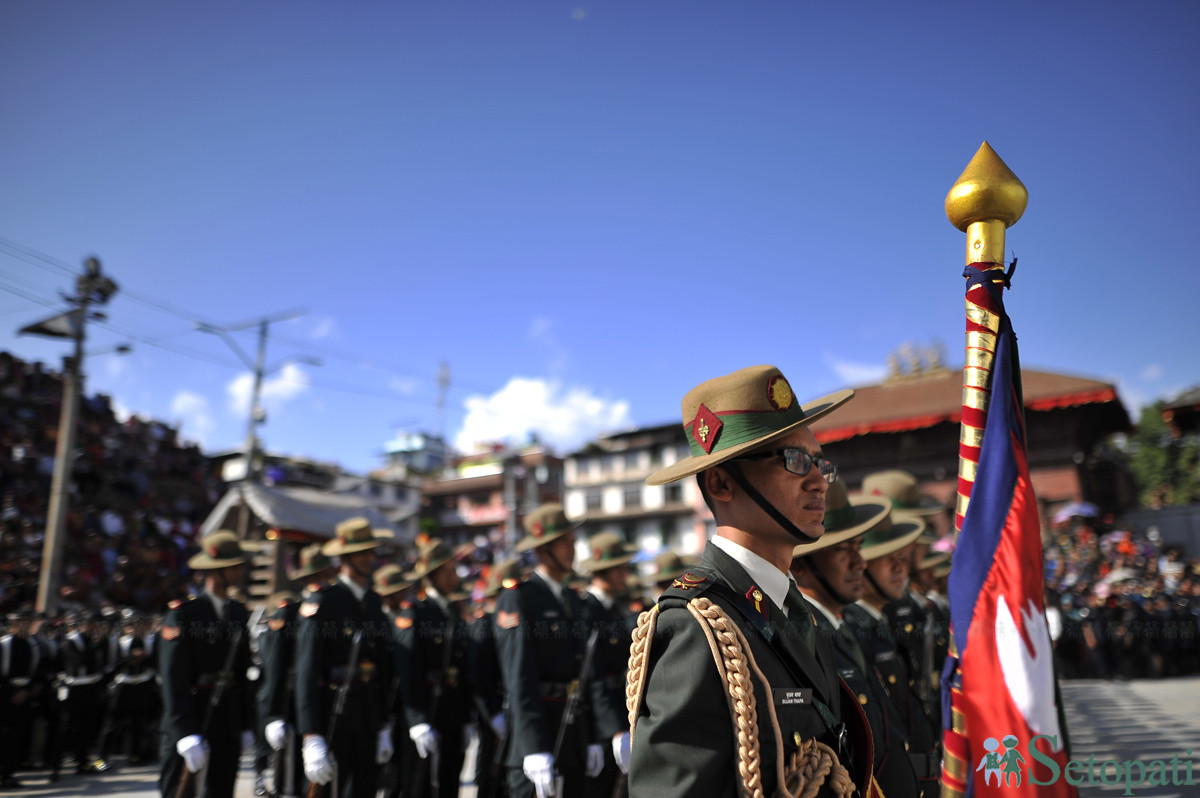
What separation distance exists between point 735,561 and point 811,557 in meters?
1.88

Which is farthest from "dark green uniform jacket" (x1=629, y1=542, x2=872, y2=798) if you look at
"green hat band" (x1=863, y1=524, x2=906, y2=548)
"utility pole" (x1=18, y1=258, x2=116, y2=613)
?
"utility pole" (x1=18, y1=258, x2=116, y2=613)

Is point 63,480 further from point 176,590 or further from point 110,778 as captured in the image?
point 176,590

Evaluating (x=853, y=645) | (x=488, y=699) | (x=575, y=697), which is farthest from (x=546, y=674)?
(x=853, y=645)

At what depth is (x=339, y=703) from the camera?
6094 millimetres

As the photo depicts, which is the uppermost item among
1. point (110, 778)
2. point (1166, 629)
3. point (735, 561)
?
point (735, 561)

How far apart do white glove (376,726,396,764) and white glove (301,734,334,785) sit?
645mm

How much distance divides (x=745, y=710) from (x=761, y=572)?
0.46 m

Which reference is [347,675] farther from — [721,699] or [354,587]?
[721,699]

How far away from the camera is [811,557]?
156 inches

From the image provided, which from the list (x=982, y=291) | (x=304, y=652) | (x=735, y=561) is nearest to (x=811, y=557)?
(x=982, y=291)

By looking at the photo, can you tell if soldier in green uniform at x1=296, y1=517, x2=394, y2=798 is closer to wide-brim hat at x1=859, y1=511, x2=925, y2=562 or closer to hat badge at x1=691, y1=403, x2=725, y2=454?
wide-brim hat at x1=859, y1=511, x2=925, y2=562

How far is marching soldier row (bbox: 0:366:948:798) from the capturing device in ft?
6.41

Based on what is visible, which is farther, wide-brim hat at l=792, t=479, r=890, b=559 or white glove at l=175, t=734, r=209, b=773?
white glove at l=175, t=734, r=209, b=773

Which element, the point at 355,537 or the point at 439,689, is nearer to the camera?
the point at 355,537
